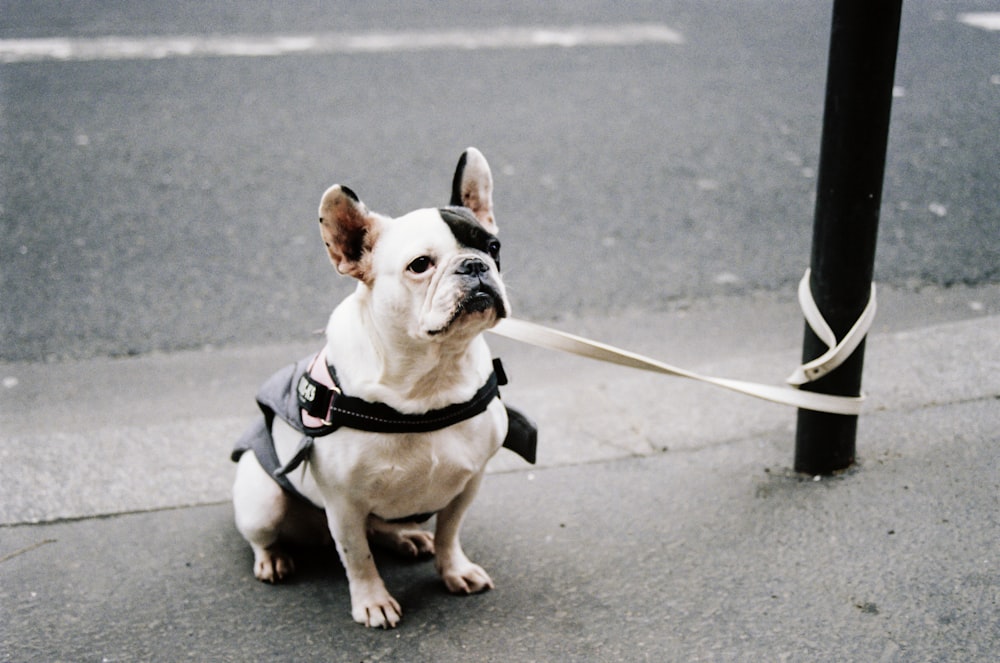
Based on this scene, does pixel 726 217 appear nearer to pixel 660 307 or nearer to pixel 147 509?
pixel 660 307

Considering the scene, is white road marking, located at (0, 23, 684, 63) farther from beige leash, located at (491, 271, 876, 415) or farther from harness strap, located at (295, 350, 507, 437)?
harness strap, located at (295, 350, 507, 437)

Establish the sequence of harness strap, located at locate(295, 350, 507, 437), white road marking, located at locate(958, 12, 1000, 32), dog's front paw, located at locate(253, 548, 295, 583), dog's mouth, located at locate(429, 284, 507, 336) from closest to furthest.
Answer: dog's mouth, located at locate(429, 284, 507, 336) → harness strap, located at locate(295, 350, 507, 437) → dog's front paw, located at locate(253, 548, 295, 583) → white road marking, located at locate(958, 12, 1000, 32)

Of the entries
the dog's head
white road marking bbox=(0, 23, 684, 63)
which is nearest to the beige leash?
the dog's head

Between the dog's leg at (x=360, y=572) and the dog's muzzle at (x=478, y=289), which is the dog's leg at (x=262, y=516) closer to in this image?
Answer: the dog's leg at (x=360, y=572)

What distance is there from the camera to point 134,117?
655 cm

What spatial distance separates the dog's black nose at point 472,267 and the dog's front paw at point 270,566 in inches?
43.3

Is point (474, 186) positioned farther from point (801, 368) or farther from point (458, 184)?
point (801, 368)

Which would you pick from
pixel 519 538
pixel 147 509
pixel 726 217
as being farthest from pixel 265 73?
pixel 519 538

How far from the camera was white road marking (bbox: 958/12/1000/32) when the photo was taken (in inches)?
313

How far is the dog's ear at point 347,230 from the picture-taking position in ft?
7.80

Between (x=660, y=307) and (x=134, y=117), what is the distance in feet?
12.4

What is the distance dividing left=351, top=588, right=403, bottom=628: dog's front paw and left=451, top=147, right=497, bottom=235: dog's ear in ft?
3.29

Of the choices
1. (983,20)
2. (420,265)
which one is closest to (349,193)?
(420,265)

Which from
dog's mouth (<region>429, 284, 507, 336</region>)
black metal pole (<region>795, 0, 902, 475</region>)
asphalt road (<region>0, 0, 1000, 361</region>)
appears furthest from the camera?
asphalt road (<region>0, 0, 1000, 361</region>)
